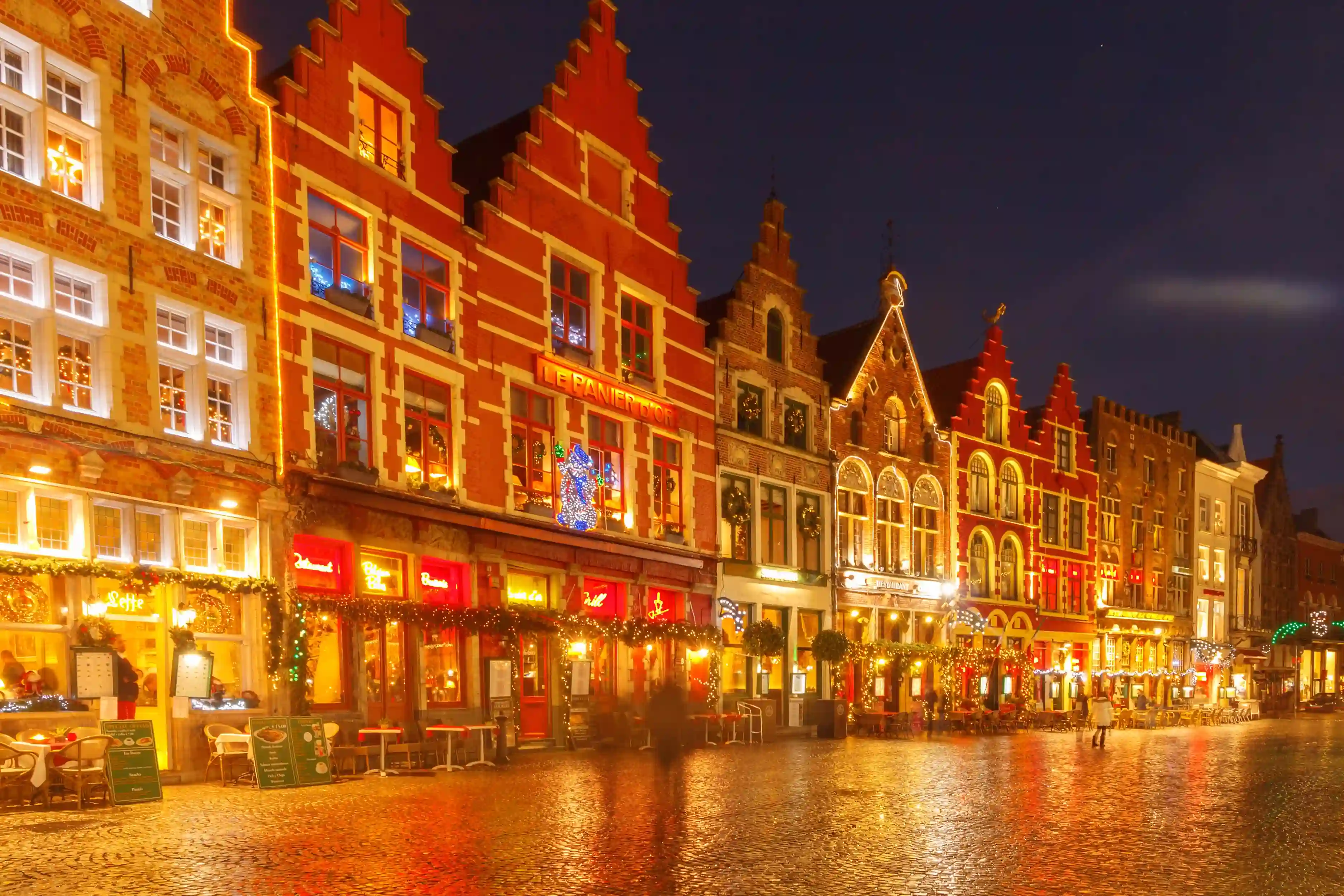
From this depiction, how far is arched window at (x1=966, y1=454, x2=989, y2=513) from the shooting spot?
44.4 m

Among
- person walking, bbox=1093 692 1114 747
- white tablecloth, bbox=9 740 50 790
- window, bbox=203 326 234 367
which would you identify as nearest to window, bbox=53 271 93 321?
window, bbox=203 326 234 367

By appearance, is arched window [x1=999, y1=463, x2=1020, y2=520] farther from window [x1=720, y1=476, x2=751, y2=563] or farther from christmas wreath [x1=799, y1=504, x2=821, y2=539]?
window [x1=720, y1=476, x2=751, y2=563]

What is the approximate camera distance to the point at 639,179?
31.1m

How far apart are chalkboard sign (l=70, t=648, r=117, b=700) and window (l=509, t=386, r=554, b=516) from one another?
1020 centimetres

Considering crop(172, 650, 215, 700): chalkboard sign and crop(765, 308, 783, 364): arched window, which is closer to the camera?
crop(172, 650, 215, 700): chalkboard sign

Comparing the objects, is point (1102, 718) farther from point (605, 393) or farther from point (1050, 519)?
point (1050, 519)

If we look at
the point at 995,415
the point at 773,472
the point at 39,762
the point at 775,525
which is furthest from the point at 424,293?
the point at 995,415

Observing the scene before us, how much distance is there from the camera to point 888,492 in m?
40.0

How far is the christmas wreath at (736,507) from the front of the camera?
109 feet

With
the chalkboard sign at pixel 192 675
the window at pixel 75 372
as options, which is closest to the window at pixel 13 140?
the window at pixel 75 372

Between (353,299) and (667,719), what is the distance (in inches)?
465

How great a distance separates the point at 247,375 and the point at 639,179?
13.8m

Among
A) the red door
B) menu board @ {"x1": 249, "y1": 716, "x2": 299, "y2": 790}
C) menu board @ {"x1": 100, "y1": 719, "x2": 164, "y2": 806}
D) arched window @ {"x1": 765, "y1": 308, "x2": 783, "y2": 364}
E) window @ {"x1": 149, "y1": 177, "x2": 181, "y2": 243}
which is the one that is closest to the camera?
menu board @ {"x1": 100, "y1": 719, "x2": 164, "y2": 806}

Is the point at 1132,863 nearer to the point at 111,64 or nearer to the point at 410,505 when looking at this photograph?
the point at 410,505
